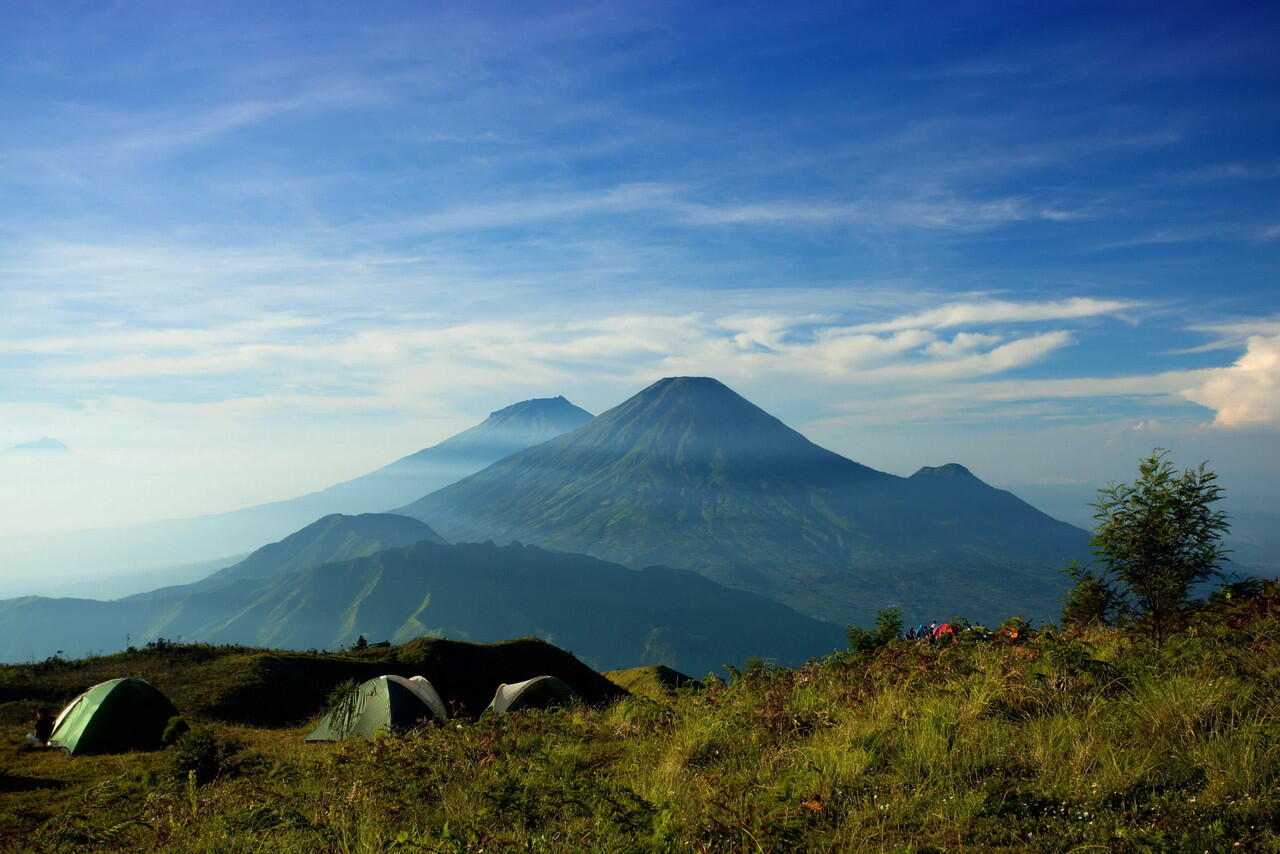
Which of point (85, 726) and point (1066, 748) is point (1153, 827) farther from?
point (85, 726)

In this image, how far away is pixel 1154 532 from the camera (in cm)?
1559

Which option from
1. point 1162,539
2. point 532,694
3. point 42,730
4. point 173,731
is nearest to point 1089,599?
point 1162,539

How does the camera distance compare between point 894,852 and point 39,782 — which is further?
point 39,782

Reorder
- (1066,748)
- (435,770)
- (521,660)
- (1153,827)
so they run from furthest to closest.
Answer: (521,660)
(435,770)
(1066,748)
(1153,827)

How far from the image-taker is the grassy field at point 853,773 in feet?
15.9

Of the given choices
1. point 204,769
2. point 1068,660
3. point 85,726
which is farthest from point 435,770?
point 85,726

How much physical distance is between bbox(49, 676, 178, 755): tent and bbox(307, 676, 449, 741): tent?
5106 millimetres

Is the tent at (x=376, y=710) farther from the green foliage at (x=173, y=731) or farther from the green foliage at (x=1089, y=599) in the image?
the green foliage at (x=1089, y=599)

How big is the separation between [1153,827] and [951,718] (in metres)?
2.01

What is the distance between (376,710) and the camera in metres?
23.8

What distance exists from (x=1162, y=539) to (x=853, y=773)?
46.7 feet

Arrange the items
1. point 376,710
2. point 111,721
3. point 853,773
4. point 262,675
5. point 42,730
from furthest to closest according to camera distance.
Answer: point 262,675 → point 376,710 → point 42,730 → point 111,721 → point 853,773

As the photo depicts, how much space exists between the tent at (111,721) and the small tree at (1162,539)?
Answer: 29.0 meters

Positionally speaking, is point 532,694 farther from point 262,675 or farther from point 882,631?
point 882,631
